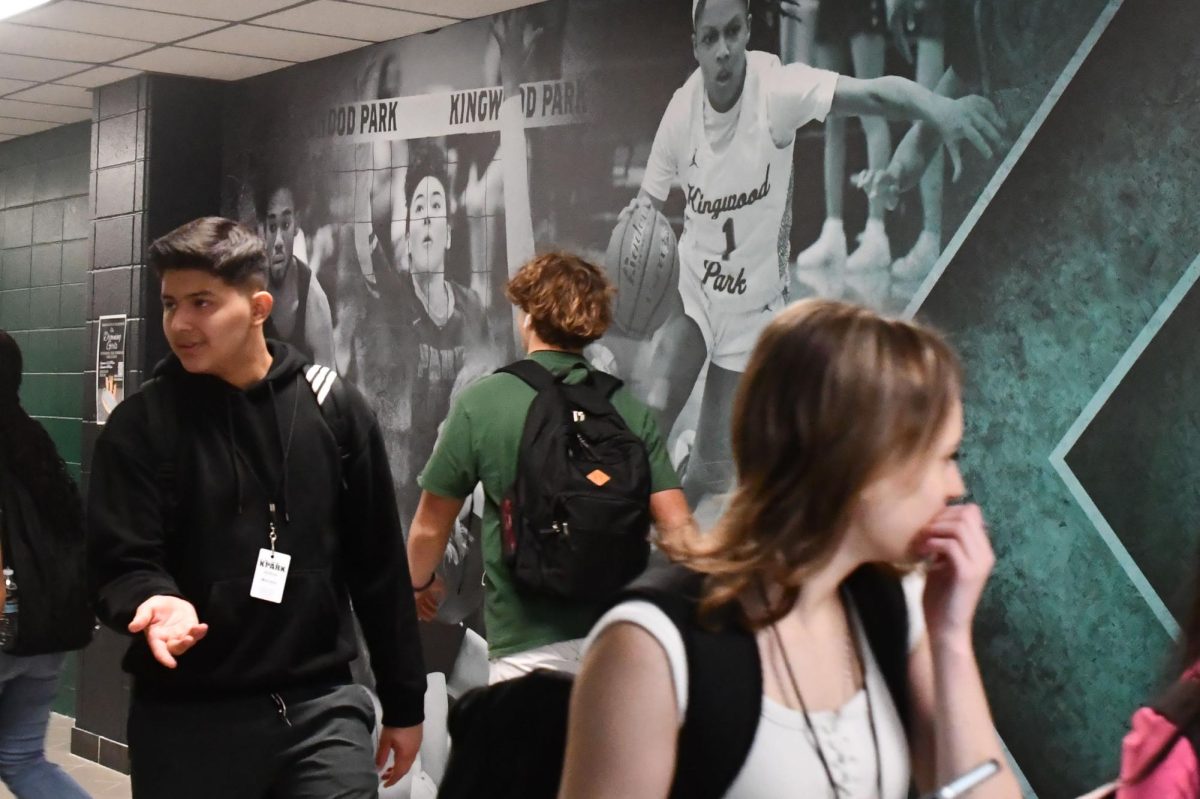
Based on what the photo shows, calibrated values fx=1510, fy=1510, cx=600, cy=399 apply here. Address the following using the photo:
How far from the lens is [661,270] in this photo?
4520 millimetres

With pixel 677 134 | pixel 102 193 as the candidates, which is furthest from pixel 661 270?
pixel 102 193

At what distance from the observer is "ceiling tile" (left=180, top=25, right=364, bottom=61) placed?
5438 millimetres

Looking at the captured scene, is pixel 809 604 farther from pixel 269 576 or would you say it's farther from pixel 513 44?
pixel 513 44

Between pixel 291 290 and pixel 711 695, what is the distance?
16.4ft

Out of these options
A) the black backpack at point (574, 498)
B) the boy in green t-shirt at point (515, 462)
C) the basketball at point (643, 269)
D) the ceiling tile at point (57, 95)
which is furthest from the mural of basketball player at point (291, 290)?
the black backpack at point (574, 498)

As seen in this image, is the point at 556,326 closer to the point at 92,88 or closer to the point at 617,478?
the point at 617,478

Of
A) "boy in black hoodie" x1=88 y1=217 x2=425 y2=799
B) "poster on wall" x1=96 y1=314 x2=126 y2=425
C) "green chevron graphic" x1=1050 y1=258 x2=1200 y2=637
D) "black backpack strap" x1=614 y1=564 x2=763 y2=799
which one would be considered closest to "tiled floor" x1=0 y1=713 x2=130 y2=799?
"poster on wall" x1=96 y1=314 x2=126 y2=425

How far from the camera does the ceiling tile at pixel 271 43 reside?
5.44 meters

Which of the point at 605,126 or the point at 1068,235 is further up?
the point at 605,126

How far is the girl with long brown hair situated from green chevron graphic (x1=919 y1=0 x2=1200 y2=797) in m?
1.95

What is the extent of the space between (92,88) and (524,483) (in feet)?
13.4

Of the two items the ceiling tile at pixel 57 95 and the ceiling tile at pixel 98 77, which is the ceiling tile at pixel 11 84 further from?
the ceiling tile at pixel 98 77

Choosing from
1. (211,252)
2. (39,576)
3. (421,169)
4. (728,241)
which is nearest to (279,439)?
(211,252)

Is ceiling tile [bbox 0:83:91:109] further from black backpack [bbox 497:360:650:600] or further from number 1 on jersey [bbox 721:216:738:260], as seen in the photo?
black backpack [bbox 497:360:650:600]
